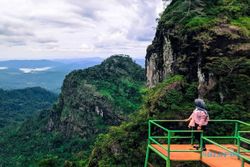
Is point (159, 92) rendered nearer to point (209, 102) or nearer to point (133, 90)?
point (209, 102)

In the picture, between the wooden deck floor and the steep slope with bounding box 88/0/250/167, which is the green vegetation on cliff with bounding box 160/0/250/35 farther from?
the wooden deck floor

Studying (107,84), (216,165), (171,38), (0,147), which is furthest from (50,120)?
(216,165)

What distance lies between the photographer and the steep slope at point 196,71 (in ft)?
116

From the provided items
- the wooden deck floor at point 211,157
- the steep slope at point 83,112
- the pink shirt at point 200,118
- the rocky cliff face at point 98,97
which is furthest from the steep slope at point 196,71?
the rocky cliff face at point 98,97

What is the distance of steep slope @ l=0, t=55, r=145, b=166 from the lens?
388 feet

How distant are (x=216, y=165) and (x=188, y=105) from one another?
27.1 m

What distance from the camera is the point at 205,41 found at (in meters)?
38.1

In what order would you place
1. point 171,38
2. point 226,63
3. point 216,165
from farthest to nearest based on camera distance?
point 171,38 < point 226,63 < point 216,165

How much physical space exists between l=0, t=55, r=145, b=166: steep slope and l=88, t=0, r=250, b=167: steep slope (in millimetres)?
69533

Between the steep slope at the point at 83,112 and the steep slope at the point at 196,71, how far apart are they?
6953 cm

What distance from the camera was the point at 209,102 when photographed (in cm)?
3588

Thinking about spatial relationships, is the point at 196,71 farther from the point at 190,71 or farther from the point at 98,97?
the point at 98,97

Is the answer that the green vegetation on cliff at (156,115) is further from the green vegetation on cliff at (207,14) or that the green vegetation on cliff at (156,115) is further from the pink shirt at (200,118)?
the pink shirt at (200,118)

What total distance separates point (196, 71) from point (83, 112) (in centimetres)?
8846
